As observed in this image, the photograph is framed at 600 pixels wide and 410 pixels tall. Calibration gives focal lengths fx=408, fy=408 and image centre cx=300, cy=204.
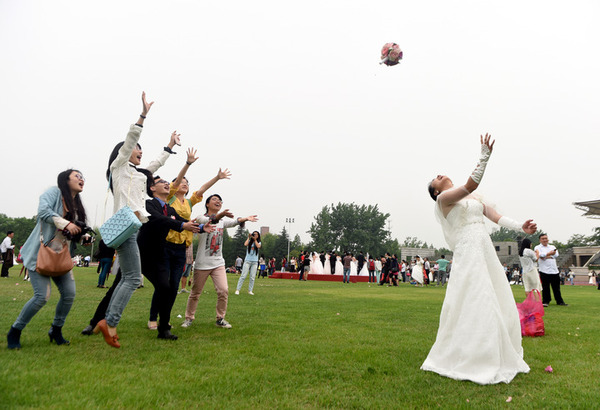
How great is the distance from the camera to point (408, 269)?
37.9 meters

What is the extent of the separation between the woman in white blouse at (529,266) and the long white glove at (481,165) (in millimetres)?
8076

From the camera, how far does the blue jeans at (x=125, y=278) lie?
4.85 m

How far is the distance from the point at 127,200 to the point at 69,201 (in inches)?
24.8

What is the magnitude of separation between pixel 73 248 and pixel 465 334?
4.57 metres

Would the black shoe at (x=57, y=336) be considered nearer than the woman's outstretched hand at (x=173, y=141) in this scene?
Yes

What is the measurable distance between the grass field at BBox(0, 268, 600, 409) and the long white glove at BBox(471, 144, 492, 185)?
1992 millimetres

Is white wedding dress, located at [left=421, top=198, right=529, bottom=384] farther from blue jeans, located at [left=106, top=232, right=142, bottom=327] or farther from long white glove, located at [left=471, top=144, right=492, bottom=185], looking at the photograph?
blue jeans, located at [left=106, top=232, right=142, bottom=327]

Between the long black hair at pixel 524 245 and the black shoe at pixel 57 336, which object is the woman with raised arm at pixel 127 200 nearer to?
the black shoe at pixel 57 336

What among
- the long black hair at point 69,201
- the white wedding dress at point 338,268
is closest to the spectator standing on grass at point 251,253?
the long black hair at point 69,201

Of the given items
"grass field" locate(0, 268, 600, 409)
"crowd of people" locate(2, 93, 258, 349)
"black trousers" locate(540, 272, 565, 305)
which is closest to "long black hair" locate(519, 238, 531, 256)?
"black trousers" locate(540, 272, 565, 305)

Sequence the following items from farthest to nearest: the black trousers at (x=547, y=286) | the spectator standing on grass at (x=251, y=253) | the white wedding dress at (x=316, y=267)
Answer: the white wedding dress at (x=316, y=267), the spectator standing on grass at (x=251, y=253), the black trousers at (x=547, y=286)

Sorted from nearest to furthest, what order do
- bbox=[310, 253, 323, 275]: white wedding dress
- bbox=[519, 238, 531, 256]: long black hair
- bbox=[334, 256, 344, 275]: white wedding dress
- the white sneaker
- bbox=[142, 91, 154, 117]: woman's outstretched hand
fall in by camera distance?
1. bbox=[142, 91, 154, 117]: woman's outstretched hand
2. the white sneaker
3. bbox=[519, 238, 531, 256]: long black hair
4. bbox=[334, 256, 344, 275]: white wedding dress
5. bbox=[310, 253, 323, 275]: white wedding dress

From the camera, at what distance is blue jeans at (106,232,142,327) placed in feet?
15.9

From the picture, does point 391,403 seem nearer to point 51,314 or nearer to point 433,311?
point 51,314
